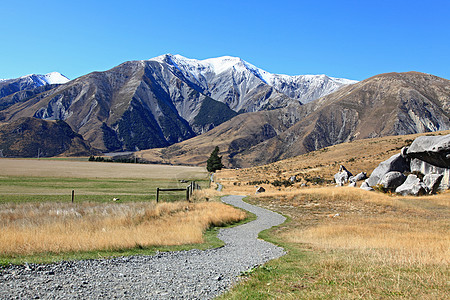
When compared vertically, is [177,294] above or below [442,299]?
below

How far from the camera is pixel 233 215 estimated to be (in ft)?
91.0

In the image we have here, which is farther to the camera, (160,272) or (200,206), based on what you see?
(200,206)

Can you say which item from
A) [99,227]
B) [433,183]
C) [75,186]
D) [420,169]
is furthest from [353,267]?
[75,186]

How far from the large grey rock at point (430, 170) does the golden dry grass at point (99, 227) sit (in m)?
30.2

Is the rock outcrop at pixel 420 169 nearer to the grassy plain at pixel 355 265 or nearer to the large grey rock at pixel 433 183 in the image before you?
the large grey rock at pixel 433 183

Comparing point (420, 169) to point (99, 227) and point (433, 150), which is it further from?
point (99, 227)

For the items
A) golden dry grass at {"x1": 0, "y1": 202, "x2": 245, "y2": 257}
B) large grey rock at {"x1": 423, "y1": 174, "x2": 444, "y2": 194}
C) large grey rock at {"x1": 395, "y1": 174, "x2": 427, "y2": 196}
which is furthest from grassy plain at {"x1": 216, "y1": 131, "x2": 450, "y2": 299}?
large grey rock at {"x1": 423, "y1": 174, "x2": 444, "y2": 194}

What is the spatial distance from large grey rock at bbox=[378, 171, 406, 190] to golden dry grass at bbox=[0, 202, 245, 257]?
26746 millimetres

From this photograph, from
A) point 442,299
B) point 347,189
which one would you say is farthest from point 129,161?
point 442,299

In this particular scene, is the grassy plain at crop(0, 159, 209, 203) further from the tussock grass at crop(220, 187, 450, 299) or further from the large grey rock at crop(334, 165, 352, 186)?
the large grey rock at crop(334, 165, 352, 186)

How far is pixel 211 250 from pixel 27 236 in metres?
7.98

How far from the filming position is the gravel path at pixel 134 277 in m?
8.34

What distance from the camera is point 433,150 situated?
4103 cm

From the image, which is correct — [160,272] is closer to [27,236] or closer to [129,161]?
[27,236]
